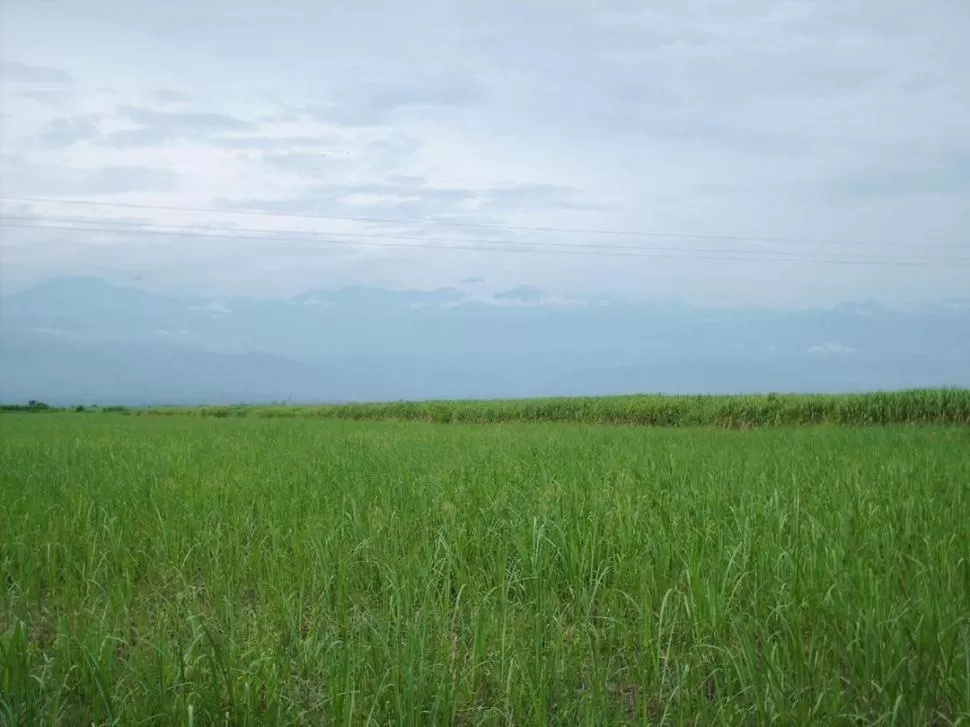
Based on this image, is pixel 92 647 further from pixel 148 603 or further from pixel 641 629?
pixel 641 629

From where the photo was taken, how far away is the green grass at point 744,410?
62.1 feet

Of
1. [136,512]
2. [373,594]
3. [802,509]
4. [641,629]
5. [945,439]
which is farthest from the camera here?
[945,439]

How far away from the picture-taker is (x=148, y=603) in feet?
11.8

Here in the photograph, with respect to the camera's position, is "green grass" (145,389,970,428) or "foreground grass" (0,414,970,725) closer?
"foreground grass" (0,414,970,725)

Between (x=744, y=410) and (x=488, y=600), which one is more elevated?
(x=744, y=410)

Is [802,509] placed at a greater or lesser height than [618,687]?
greater

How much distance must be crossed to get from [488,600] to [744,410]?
59.1ft

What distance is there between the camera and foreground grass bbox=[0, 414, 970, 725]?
2395 millimetres

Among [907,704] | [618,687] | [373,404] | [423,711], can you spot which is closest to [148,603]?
[423,711]

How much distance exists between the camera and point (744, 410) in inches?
792

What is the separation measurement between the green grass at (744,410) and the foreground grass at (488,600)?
1383 centimetres

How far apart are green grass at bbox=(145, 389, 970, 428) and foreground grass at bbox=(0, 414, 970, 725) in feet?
45.4

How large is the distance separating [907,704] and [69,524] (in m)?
4.49

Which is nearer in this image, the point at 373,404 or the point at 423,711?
the point at 423,711
